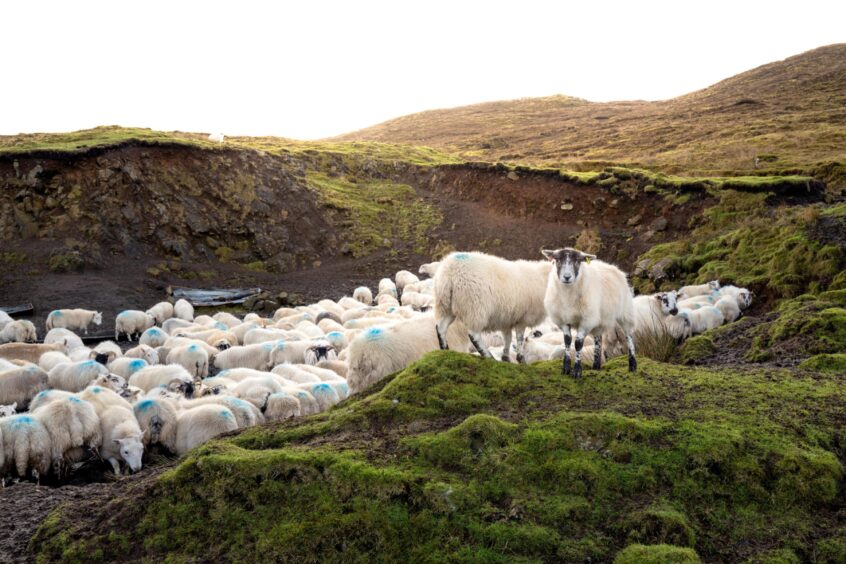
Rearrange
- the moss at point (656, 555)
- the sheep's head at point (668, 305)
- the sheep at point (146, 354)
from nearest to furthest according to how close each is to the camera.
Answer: the moss at point (656, 555), the sheep's head at point (668, 305), the sheep at point (146, 354)

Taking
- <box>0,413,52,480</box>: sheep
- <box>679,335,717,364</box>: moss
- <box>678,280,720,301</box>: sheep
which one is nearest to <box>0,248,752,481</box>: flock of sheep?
<box>0,413,52,480</box>: sheep

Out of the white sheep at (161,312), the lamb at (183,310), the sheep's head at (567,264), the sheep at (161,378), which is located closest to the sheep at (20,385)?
the sheep at (161,378)

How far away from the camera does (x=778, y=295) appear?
54.2 feet

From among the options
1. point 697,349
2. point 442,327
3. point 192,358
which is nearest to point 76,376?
point 192,358

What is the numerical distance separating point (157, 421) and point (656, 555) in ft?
28.0

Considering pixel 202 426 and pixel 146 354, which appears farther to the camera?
pixel 146 354

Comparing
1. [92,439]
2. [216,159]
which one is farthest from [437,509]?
[216,159]

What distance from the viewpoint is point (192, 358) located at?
53.4ft

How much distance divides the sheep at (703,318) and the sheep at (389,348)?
722cm

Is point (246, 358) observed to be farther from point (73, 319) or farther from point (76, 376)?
point (73, 319)

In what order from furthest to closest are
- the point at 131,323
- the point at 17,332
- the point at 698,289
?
the point at 131,323, the point at 17,332, the point at 698,289

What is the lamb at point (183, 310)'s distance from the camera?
26244mm

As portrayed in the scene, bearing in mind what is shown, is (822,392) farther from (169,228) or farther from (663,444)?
(169,228)

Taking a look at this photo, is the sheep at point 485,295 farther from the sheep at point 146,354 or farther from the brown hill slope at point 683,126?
the brown hill slope at point 683,126
